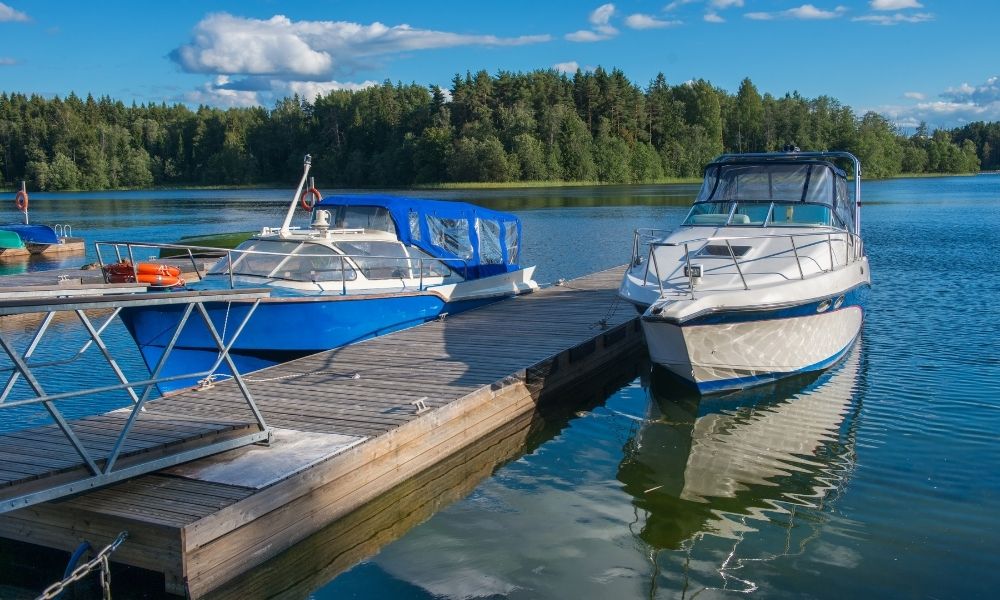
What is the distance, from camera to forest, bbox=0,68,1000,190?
88562 mm

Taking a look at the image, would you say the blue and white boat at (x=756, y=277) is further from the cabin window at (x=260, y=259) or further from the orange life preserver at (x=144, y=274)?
the orange life preserver at (x=144, y=274)

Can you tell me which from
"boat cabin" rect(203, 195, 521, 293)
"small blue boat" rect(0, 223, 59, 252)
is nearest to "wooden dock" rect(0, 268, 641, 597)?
"boat cabin" rect(203, 195, 521, 293)

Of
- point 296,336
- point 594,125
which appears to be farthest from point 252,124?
point 296,336

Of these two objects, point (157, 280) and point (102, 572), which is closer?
point (102, 572)

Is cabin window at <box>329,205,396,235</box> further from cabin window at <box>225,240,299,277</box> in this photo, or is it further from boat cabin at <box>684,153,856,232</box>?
boat cabin at <box>684,153,856,232</box>

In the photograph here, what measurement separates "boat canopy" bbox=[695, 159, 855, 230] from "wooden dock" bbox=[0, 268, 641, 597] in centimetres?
258

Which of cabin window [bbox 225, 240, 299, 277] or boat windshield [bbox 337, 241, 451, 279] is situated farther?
boat windshield [bbox 337, 241, 451, 279]

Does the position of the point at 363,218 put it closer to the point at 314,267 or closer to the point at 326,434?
the point at 314,267

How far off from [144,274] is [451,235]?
5214mm

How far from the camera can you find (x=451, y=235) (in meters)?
15.2

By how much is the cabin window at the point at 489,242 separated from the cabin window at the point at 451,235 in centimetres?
36

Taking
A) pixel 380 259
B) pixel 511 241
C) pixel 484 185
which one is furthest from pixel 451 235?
pixel 484 185

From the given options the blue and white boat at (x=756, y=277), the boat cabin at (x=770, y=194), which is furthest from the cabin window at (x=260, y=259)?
the boat cabin at (x=770, y=194)

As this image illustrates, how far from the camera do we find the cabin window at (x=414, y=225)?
1438cm
